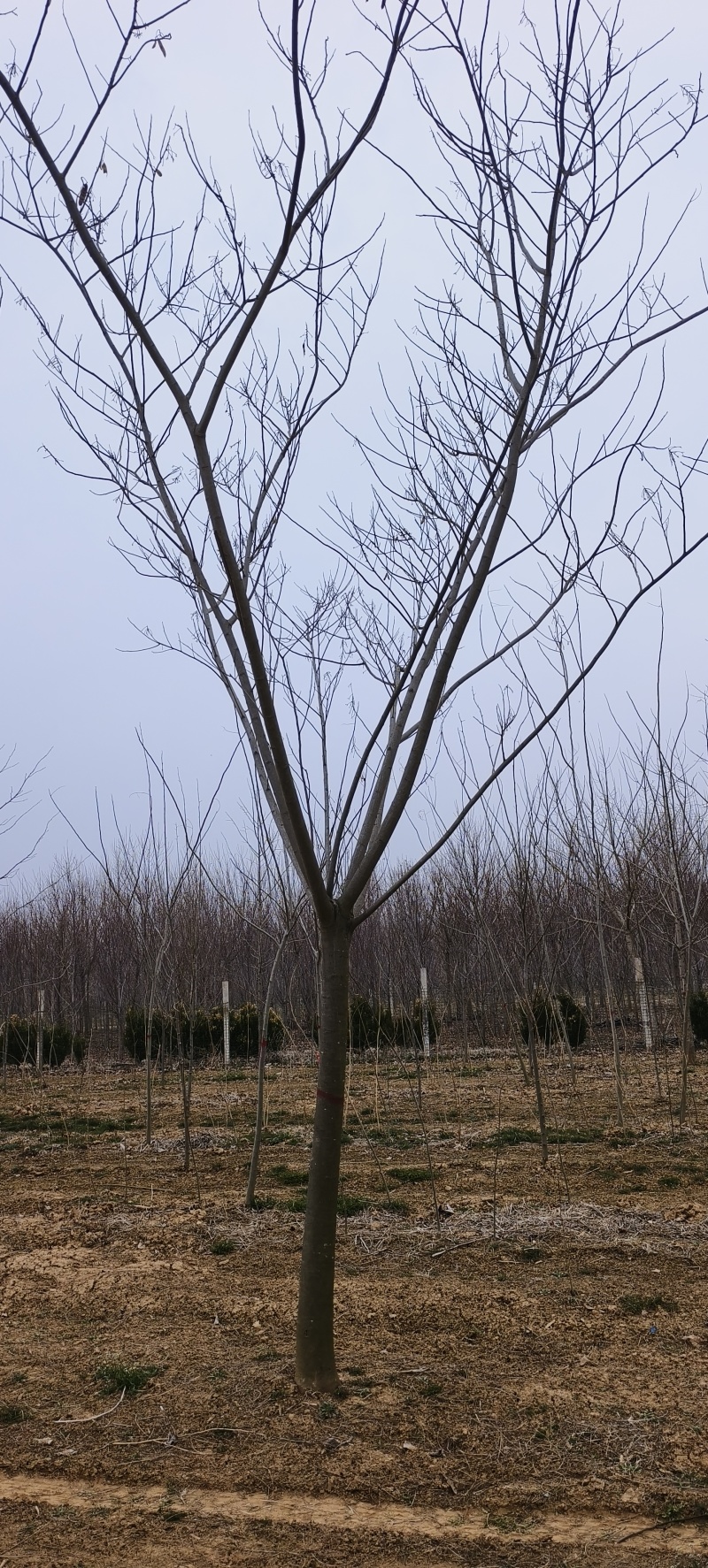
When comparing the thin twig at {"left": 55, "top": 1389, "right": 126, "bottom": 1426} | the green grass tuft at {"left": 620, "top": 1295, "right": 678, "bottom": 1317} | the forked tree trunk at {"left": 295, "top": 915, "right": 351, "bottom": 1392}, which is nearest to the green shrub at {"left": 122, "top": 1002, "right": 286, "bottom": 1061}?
the green grass tuft at {"left": 620, "top": 1295, "right": 678, "bottom": 1317}

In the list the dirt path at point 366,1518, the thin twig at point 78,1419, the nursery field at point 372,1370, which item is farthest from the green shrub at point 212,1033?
the dirt path at point 366,1518

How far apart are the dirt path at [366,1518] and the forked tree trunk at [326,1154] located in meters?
0.46

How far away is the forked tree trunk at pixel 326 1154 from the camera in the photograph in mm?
2854

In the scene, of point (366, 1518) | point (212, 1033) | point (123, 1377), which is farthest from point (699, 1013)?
point (366, 1518)

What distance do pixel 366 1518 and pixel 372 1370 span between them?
31.2 inches

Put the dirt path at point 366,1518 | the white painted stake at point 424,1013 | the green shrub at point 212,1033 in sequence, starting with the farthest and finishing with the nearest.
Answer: the green shrub at point 212,1033 → the white painted stake at point 424,1013 → the dirt path at point 366,1518

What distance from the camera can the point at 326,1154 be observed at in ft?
9.36

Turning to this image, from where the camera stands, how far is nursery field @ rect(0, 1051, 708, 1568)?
2.39 meters

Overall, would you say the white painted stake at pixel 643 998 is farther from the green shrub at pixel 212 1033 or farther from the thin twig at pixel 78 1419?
the thin twig at pixel 78 1419

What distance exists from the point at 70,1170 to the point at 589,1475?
187 inches

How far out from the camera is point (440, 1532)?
235 centimetres

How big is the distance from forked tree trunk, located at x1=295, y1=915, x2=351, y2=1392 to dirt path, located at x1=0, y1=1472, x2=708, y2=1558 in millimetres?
459

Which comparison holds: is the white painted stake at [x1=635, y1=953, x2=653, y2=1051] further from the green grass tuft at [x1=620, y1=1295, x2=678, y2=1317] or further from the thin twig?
the thin twig

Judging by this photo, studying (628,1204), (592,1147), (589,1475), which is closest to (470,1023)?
(592,1147)
